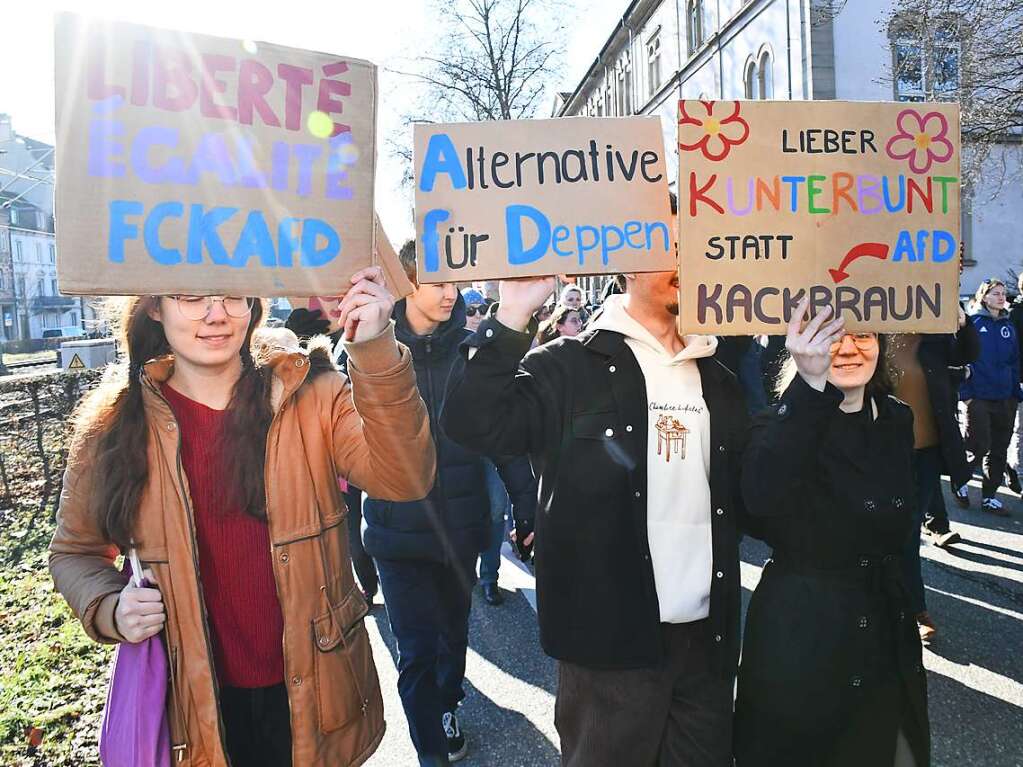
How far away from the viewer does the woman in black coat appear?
2148 mm

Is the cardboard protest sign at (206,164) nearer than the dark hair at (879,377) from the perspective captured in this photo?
Yes

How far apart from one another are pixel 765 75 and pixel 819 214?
966 inches

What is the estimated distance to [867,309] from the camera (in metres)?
2.23

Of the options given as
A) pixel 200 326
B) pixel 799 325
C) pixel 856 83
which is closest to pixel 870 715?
pixel 799 325

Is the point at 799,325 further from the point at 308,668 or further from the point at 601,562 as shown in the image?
the point at 308,668

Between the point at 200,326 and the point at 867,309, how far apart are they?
5.92 feet

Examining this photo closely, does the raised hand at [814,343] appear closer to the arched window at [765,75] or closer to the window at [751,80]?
the arched window at [765,75]

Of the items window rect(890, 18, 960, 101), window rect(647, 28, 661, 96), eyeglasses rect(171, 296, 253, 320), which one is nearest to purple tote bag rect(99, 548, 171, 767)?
eyeglasses rect(171, 296, 253, 320)

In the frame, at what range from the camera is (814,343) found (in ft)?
6.94

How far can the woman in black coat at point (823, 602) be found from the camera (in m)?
2.15

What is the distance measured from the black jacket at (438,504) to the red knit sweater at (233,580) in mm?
1138

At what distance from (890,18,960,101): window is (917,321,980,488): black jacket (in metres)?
9.35

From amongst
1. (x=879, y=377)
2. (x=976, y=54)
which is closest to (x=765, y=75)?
(x=976, y=54)

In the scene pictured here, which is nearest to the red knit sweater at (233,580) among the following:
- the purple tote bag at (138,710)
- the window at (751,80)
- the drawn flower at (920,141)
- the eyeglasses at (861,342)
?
the purple tote bag at (138,710)
